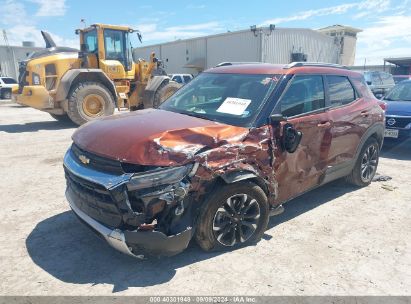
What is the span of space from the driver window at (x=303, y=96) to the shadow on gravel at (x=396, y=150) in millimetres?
4109

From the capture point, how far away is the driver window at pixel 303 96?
3709 millimetres

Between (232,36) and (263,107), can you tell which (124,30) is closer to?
(263,107)

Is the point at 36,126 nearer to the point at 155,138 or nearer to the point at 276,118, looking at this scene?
the point at 155,138

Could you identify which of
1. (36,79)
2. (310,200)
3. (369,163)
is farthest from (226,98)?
(36,79)

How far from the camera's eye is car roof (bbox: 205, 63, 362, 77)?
3896mm

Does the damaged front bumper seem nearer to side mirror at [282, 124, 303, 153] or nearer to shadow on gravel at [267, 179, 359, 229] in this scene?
side mirror at [282, 124, 303, 153]

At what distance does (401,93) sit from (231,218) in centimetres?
732

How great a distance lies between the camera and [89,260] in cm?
319

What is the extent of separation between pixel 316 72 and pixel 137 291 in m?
3.28

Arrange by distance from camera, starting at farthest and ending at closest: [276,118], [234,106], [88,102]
Answer: [88,102] < [234,106] < [276,118]

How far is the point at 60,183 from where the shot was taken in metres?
5.35

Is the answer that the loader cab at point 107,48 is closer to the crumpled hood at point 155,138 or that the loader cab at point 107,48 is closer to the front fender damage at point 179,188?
the crumpled hood at point 155,138

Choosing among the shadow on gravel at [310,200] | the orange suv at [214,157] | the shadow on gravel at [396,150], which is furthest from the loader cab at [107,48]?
the shadow on gravel at [310,200]

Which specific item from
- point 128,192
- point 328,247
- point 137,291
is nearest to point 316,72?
point 328,247
